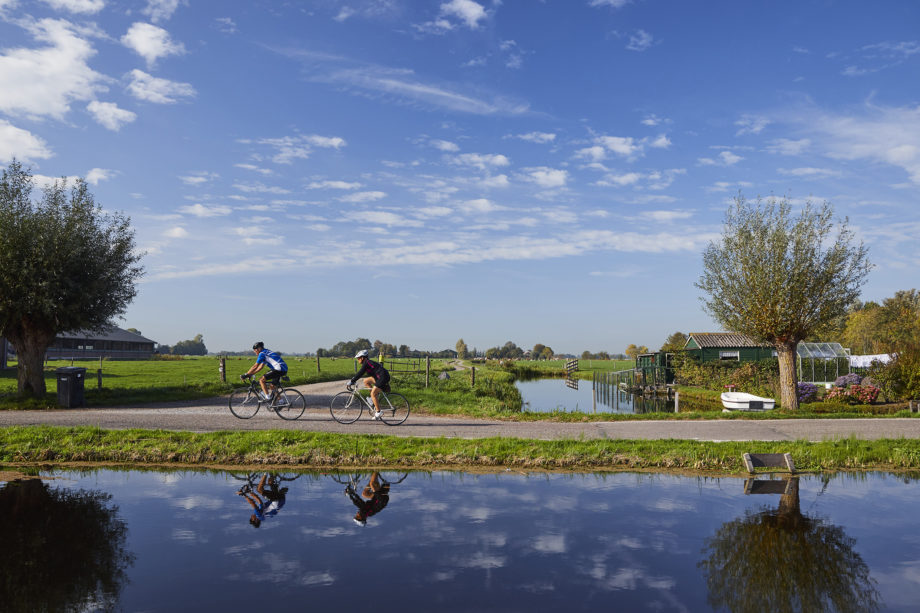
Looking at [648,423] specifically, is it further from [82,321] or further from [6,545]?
[82,321]

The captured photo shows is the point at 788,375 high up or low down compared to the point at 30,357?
down

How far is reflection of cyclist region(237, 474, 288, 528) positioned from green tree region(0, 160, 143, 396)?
16.0 meters

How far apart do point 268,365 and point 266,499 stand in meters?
7.66

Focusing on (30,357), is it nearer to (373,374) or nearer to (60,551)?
(373,374)

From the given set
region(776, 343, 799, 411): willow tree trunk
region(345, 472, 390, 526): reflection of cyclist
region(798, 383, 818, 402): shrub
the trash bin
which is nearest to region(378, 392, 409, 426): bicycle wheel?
region(345, 472, 390, 526): reflection of cyclist

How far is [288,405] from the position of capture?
60.2ft

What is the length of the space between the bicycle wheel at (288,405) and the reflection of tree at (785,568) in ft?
43.2

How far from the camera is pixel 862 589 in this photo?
6.40 meters

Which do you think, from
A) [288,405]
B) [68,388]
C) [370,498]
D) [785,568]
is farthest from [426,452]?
[68,388]

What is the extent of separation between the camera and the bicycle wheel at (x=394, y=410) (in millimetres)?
17703

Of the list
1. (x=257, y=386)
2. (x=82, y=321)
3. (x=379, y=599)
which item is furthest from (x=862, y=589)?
(x=82, y=321)

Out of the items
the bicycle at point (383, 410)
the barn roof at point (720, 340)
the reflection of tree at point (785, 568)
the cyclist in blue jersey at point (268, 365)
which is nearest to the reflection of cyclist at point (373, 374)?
the bicycle at point (383, 410)

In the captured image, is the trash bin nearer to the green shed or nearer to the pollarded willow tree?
the pollarded willow tree

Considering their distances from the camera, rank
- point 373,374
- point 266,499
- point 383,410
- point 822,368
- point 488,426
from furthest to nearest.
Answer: point 822,368
point 383,410
point 488,426
point 373,374
point 266,499
